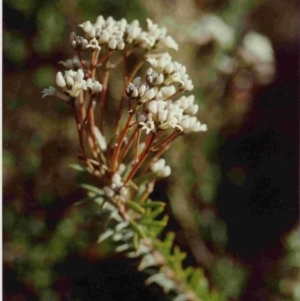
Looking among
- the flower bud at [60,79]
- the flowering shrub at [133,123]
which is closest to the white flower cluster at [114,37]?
the flowering shrub at [133,123]

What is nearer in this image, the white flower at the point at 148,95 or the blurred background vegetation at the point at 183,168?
the white flower at the point at 148,95

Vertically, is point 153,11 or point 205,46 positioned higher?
point 153,11

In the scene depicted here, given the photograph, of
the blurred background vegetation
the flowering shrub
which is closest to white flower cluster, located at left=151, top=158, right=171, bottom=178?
the flowering shrub

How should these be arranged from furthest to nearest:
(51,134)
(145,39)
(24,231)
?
(51,134) < (24,231) < (145,39)

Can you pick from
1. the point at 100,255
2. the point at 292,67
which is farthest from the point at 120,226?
the point at 292,67

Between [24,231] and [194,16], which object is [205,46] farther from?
[24,231]

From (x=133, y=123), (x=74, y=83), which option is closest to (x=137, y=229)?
(x=133, y=123)

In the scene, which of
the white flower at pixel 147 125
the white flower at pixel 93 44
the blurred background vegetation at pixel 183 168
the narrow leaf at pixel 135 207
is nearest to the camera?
the white flower at pixel 147 125

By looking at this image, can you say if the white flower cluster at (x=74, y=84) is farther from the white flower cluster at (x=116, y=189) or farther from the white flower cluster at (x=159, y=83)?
the white flower cluster at (x=116, y=189)
